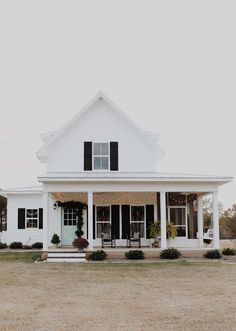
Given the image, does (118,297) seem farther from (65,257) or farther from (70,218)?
(70,218)

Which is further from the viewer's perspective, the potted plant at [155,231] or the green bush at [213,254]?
the potted plant at [155,231]

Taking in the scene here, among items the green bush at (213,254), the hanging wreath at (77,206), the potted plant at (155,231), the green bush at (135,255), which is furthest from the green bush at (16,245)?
the green bush at (213,254)

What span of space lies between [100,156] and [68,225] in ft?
14.2

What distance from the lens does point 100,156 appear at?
79.6ft

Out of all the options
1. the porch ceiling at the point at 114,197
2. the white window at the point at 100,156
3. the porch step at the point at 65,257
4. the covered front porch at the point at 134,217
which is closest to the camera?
the porch step at the point at 65,257

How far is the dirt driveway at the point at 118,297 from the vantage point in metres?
8.95

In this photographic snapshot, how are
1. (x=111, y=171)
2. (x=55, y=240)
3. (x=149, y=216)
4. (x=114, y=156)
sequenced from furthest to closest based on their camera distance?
1. (x=149, y=216)
2. (x=55, y=240)
3. (x=114, y=156)
4. (x=111, y=171)

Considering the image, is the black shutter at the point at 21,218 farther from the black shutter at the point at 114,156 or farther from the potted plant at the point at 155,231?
the potted plant at the point at 155,231

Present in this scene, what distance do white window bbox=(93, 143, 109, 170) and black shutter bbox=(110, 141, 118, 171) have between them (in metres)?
0.24

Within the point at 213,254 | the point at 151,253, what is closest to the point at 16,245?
the point at 151,253

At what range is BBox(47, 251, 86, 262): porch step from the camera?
20578mm

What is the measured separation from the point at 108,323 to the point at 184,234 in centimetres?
1609

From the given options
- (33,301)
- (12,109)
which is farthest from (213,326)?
(12,109)

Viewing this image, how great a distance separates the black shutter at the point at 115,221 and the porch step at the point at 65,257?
398 cm
